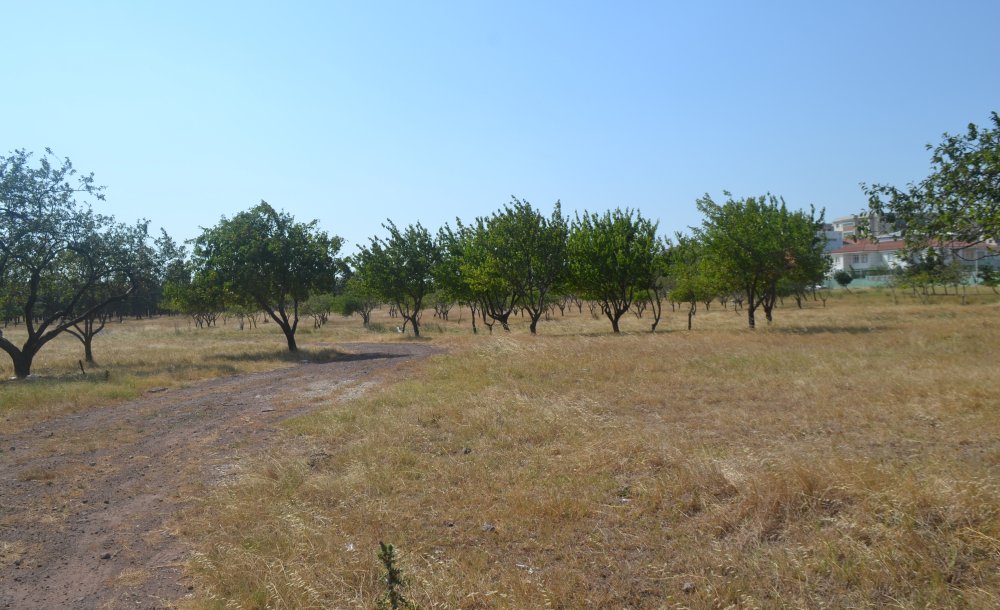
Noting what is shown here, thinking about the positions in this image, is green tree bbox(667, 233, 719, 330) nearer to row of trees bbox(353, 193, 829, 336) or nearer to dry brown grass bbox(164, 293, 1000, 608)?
row of trees bbox(353, 193, 829, 336)

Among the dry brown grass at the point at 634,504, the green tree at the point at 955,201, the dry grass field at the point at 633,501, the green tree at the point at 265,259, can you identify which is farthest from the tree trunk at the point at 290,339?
the green tree at the point at 955,201

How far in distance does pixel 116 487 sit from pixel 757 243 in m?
31.9

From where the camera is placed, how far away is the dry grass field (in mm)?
4344

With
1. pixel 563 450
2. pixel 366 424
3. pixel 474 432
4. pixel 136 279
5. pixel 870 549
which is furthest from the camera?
pixel 136 279

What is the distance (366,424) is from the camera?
425 inches

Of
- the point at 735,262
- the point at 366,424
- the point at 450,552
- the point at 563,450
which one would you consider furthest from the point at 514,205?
the point at 450,552

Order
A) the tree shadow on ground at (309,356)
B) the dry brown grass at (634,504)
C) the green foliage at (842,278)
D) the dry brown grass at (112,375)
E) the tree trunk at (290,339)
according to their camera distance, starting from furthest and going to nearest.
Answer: the green foliage at (842,278) < the tree trunk at (290,339) < the tree shadow on ground at (309,356) < the dry brown grass at (112,375) < the dry brown grass at (634,504)

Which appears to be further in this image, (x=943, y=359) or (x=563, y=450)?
(x=943, y=359)

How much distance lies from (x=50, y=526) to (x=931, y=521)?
9.08 metres

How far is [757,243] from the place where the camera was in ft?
107

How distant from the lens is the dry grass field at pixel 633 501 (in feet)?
14.3

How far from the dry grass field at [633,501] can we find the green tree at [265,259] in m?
20.6

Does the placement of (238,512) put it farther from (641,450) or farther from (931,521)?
(931,521)

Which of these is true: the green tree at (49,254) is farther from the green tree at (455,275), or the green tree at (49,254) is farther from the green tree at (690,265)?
the green tree at (690,265)
